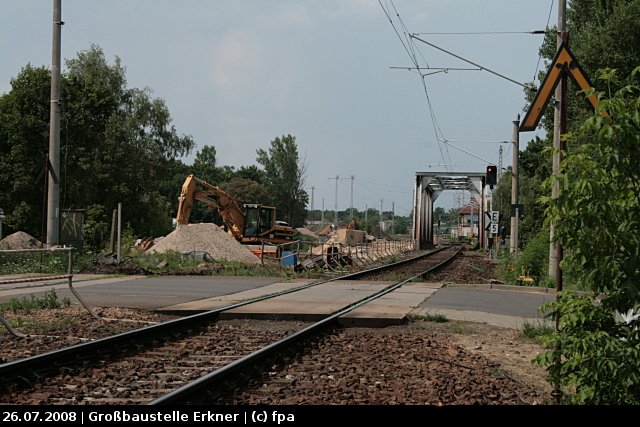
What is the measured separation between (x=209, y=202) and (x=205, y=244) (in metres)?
5.05

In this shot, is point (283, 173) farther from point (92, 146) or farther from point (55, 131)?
point (55, 131)

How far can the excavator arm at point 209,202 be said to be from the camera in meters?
34.7

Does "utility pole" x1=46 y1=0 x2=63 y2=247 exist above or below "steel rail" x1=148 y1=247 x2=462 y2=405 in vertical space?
above

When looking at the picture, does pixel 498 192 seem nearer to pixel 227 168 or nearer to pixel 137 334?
pixel 227 168

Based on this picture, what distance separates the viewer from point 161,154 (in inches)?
2404

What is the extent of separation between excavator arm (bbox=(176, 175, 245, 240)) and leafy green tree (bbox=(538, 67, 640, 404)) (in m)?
29.9

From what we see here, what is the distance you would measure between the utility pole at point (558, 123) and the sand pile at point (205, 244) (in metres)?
16.9

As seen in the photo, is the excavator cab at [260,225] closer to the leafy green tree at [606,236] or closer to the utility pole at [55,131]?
the utility pole at [55,131]

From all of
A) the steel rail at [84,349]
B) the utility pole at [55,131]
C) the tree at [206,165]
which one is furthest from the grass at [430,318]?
the tree at [206,165]

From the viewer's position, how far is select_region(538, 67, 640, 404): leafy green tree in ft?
16.1

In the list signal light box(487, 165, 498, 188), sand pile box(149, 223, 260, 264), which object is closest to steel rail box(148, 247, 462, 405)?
sand pile box(149, 223, 260, 264)

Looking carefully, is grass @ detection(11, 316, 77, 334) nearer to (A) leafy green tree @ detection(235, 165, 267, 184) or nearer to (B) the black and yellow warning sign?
(B) the black and yellow warning sign

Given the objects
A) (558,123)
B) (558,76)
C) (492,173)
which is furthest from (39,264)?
(492,173)

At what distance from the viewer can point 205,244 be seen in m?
33.1
